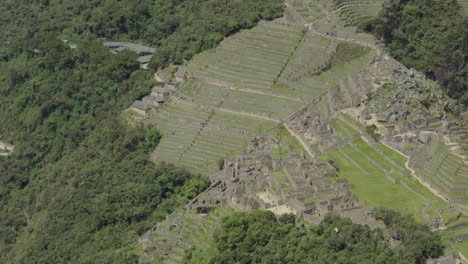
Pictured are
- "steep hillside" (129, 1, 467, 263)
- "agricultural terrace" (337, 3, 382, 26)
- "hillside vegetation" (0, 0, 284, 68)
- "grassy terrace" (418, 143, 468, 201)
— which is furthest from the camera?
"hillside vegetation" (0, 0, 284, 68)

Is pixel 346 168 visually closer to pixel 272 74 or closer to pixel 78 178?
pixel 272 74

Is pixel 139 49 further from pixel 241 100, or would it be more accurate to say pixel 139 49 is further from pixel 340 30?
pixel 340 30

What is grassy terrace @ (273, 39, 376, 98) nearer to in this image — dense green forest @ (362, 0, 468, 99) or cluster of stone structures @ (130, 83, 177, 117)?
dense green forest @ (362, 0, 468, 99)

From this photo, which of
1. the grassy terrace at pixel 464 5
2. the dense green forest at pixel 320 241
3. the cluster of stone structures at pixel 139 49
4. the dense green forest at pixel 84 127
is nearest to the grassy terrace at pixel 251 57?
the dense green forest at pixel 84 127

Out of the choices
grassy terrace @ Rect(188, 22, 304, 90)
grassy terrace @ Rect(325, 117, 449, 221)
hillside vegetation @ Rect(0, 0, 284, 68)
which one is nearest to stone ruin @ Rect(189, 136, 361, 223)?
grassy terrace @ Rect(325, 117, 449, 221)

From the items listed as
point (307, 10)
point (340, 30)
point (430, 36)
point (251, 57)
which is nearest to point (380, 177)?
point (430, 36)

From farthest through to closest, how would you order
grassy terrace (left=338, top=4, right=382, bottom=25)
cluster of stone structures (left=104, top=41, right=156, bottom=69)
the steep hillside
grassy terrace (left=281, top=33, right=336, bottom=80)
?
cluster of stone structures (left=104, top=41, right=156, bottom=69) → grassy terrace (left=338, top=4, right=382, bottom=25) → grassy terrace (left=281, top=33, right=336, bottom=80) → the steep hillside
